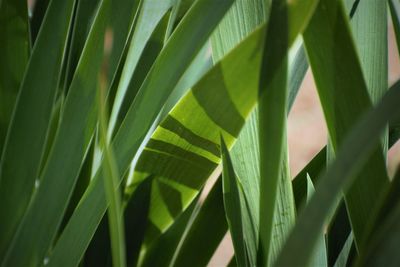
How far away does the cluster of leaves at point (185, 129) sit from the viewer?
0.24 metres

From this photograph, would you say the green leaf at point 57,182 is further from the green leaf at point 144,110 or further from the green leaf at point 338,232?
the green leaf at point 338,232

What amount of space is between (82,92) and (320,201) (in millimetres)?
151

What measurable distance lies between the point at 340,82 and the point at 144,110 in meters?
0.08

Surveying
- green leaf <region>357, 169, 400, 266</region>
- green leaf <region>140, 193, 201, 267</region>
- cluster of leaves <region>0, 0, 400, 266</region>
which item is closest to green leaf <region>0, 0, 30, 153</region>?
cluster of leaves <region>0, 0, 400, 266</region>

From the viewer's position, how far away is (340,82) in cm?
27

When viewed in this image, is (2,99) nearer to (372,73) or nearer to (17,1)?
(17,1)

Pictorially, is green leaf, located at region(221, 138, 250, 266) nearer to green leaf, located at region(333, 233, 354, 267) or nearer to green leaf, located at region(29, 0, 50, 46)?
green leaf, located at region(333, 233, 354, 267)

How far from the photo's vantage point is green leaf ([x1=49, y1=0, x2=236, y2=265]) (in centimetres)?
26

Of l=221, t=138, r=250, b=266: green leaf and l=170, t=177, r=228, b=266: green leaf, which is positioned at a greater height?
l=221, t=138, r=250, b=266: green leaf

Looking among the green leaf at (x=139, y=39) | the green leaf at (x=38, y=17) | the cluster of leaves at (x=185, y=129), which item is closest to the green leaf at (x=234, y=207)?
the cluster of leaves at (x=185, y=129)

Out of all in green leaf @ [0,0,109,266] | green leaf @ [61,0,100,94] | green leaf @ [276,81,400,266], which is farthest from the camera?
green leaf @ [61,0,100,94]

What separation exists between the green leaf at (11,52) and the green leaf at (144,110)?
4.3 inches

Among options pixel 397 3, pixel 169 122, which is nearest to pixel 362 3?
pixel 397 3

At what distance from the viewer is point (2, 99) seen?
1.20 ft
